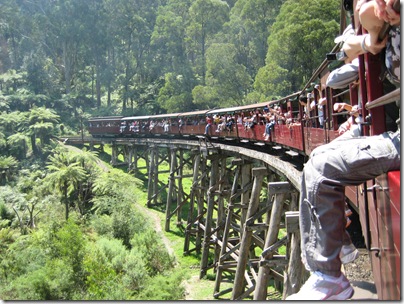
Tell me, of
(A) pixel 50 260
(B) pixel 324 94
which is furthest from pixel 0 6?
(B) pixel 324 94

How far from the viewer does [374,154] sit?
6.43 feet

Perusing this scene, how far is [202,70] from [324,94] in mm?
32671

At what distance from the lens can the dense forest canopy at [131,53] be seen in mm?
32375

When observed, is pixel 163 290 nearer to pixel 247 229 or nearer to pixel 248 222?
pixel 247 229

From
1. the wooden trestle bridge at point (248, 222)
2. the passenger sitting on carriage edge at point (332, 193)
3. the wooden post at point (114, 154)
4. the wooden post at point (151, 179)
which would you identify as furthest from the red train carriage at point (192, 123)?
the passenger sitting on carriage edge at point (332, 193)

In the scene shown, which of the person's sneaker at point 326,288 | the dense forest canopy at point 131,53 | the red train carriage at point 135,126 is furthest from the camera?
the dense forest canopy at point 131,53

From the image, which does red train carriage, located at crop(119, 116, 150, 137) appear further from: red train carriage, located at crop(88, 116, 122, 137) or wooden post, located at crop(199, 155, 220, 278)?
wooden post, located at crop(199, 155, 220, 278)

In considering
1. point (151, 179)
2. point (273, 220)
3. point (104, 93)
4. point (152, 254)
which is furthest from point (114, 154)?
point (273, 220)

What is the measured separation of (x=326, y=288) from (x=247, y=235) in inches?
307

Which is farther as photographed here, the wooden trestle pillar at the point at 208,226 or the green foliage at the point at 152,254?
the wooden trestle pillar at the point at 208,226

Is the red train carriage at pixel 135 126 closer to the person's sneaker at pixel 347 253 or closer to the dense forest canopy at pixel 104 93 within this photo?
the dense forest canopy at pixel 104 93

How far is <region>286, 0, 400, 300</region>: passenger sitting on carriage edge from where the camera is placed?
1967 millimetres

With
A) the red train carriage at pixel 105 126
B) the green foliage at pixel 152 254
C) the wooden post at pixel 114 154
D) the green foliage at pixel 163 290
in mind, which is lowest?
the green foliage at pixel 163 290

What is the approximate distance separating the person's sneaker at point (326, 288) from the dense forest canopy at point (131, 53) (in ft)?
75.4
